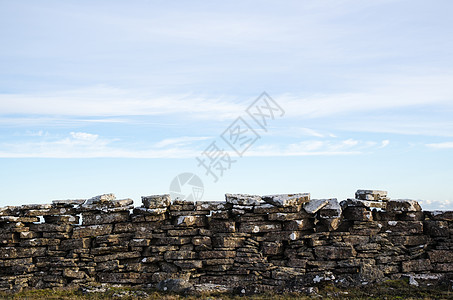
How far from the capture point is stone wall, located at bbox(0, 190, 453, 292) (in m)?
14.9

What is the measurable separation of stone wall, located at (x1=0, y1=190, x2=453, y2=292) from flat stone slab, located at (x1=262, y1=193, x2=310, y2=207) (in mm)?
34

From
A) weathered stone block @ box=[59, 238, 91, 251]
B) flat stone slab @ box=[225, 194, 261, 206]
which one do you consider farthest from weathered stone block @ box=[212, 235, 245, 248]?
weathered stone block @ box=[59, 238, 91, 251]

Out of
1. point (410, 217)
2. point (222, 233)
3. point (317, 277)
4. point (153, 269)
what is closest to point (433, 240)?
point (410, 217)

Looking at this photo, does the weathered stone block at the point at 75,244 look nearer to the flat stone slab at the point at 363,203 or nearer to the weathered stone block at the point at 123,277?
the weathered stone block at the point at 123,277

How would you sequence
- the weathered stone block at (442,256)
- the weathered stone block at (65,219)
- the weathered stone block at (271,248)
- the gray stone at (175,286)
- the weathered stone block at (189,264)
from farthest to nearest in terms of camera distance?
1. the weathered stone block at (65,219)
2. the weathered stone block at (442,256)
3. the weathered stone block at (271,248)
4. the weathered stone block at (189,264)
5. the gray stone at (175,286)

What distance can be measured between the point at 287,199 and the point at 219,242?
8.97 ft

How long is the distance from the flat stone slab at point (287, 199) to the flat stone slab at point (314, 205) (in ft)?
0.55

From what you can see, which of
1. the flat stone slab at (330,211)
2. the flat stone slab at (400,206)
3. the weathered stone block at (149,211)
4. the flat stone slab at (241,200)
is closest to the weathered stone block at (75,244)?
the weathered stone block at (149,211)

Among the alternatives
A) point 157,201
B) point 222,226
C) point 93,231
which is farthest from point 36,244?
point 222,226

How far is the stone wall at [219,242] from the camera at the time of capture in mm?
14906

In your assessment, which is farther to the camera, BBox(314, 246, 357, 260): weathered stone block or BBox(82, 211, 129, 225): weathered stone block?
BBox(82, 211, 129, 225): weathered stone block

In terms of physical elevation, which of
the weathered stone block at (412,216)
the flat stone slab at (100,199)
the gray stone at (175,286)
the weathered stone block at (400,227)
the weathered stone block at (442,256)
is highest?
the flat stone slab at (100,199)

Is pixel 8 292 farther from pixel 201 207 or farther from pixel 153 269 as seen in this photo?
pixel 201 207

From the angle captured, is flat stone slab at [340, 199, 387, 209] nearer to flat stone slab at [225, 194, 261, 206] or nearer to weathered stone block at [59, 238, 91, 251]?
flat stone slab at [225, 194, 261, 206]
